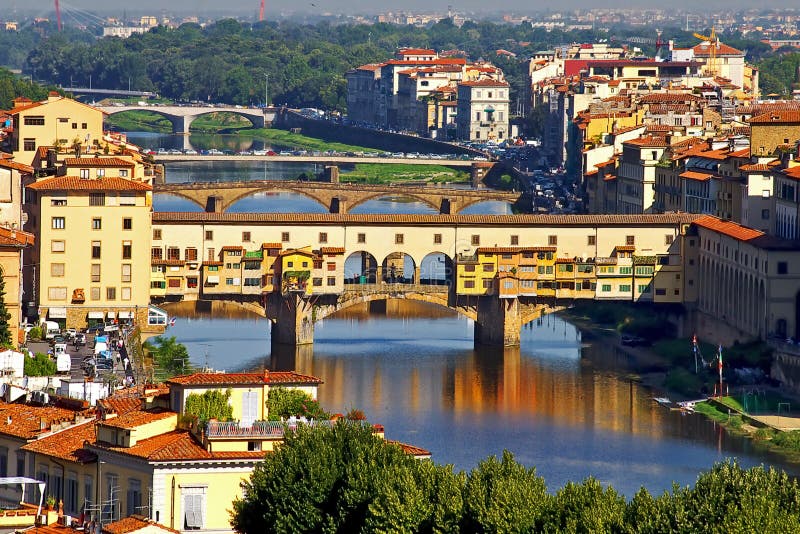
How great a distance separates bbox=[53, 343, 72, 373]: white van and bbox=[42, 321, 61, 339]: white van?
334cm

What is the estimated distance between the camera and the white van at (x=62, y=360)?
3817 centimetres

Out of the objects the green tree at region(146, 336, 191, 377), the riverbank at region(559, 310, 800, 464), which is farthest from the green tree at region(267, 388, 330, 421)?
the green tree at region(146, 336, 191, 377)

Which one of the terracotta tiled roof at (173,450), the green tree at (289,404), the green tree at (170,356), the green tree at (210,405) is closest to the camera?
the terracotta tiled roof at (173,450)

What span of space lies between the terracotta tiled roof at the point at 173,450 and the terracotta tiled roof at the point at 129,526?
1250 millimetres

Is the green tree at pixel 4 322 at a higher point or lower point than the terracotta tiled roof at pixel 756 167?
lower

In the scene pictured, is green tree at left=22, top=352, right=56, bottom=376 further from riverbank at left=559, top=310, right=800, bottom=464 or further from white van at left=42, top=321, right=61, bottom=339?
riverbank at left=559, top=310, right=800, bottom=464

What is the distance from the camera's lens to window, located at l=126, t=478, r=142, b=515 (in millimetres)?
24078

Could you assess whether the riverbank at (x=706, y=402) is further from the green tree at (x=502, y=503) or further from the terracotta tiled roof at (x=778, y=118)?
the green tree at (x=502, y=503)

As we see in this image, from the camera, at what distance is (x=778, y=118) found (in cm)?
6178

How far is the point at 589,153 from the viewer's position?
77.8 meters

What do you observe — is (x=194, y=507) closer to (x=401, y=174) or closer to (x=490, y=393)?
(x=490, y=393)

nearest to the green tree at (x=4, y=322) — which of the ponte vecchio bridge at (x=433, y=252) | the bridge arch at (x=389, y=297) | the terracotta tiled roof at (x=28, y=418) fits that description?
the terracotta tiled roof at (x=28, y=418)

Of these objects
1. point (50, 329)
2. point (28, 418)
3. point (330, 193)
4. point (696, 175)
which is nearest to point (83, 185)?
point (50, 329)

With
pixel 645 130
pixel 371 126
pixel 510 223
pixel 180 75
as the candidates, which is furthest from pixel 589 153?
pixel 180 75
